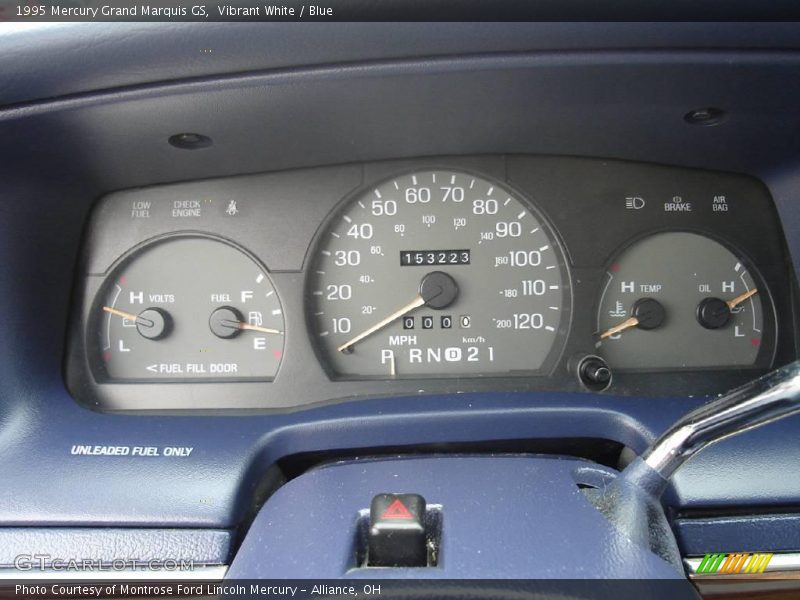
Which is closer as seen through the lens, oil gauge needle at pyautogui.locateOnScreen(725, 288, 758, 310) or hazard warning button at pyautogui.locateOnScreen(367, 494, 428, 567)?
hazard warning button at pyautogui.locateOnScreen(367, 494, 428, 567)

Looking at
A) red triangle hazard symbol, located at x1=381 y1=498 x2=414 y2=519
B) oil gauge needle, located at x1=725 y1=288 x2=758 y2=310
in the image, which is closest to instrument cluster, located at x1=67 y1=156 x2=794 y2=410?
oil gauge needle, located at x1=725 y1=288 x2=758 y2=310

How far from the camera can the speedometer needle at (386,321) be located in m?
2.91

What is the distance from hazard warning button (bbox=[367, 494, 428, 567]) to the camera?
Result: 1.61 meters

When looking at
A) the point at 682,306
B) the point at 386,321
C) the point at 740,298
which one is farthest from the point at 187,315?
the point at 740,298

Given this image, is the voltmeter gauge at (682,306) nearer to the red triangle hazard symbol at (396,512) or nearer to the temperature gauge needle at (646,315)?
the temperature gauge needle at (646,315)

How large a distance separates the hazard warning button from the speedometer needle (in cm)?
132

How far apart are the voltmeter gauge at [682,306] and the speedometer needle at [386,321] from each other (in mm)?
757

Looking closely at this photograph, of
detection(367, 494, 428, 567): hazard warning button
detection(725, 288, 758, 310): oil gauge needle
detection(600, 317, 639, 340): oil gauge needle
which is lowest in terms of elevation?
detection(367, 494, 428, 567): hazard warning button

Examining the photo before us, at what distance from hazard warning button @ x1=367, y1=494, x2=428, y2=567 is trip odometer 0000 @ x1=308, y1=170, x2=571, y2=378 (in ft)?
4.22

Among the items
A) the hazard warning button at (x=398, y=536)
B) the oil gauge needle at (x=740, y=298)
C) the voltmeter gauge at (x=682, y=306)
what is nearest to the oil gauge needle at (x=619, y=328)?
the voltmeter gauge at (x=682, y=306)

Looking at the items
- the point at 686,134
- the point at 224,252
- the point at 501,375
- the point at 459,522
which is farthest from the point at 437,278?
the point at 459,522

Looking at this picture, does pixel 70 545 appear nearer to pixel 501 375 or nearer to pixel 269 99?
pixel 269 99

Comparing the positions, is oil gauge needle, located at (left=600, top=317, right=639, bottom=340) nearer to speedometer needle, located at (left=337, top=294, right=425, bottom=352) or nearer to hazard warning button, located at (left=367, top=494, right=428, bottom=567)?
speedometer needle, located at (left=337, top=294, right=425, bottom=352)

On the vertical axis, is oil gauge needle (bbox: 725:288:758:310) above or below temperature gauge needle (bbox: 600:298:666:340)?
above
